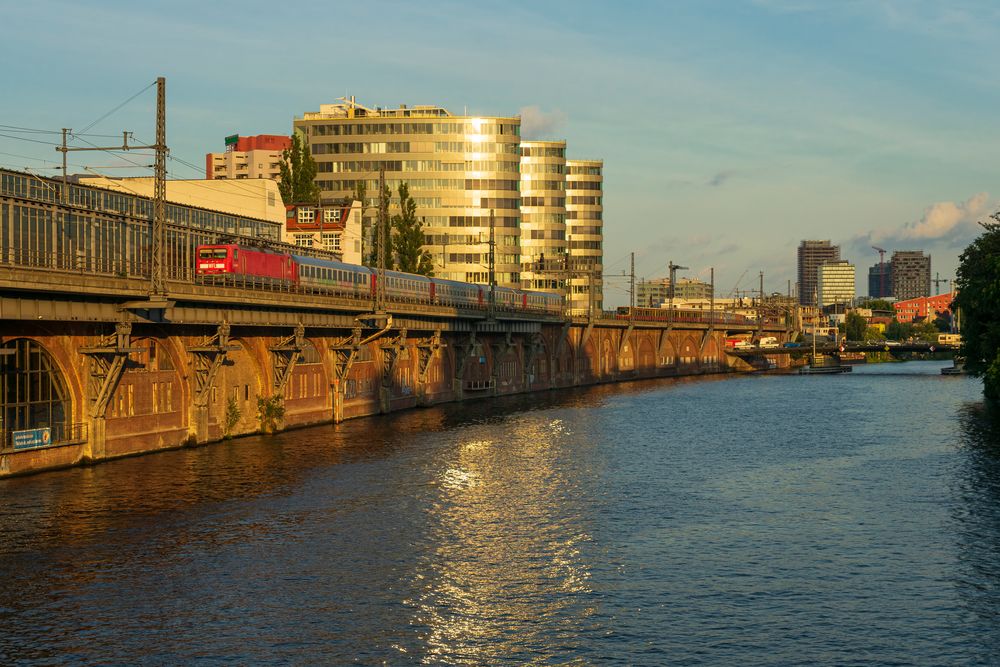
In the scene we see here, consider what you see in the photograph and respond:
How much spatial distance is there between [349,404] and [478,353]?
3493 centimetres

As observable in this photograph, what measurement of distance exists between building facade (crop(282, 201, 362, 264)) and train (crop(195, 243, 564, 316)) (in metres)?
15.3

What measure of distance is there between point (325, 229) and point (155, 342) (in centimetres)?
6319

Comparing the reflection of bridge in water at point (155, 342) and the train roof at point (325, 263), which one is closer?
the reflection of bridge in water at point (155, 342)

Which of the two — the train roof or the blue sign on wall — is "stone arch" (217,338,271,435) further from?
the blue sign on wall

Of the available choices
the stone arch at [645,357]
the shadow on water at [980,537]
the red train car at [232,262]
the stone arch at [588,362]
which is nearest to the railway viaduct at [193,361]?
the red train car at [232,262]

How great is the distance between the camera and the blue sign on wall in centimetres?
5884

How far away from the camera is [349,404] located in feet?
322

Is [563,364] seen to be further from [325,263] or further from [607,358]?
[325,263]

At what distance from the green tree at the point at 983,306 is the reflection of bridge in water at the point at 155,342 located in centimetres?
5096

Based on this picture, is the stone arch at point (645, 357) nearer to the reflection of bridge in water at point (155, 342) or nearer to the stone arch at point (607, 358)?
the stone arch at point (607, 358)

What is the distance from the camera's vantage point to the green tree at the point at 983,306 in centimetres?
8569

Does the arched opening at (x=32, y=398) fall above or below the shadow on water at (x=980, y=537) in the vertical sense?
above

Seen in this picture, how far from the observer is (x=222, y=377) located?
78312 mm

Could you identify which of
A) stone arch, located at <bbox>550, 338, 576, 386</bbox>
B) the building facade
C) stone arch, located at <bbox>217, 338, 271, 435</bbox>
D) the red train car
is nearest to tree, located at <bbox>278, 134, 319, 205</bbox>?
the building facade
